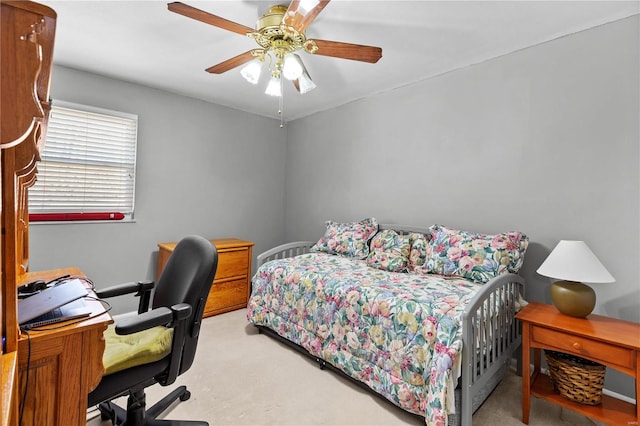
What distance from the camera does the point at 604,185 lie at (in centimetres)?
202

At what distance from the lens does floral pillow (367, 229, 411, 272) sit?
2586mm

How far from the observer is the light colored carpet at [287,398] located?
5.77 feet

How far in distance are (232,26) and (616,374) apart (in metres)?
3.13

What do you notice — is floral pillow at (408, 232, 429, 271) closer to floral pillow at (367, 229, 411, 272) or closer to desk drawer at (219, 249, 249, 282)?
floral pillow at (367, 229, 411, 272)

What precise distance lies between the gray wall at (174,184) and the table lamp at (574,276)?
3.24 m

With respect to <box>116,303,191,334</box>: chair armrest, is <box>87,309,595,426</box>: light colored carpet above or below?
below

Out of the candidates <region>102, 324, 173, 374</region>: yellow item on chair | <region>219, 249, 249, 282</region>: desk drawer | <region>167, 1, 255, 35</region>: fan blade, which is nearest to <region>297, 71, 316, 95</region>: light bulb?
<region>167, 1, 255, 35</region>: fan blade

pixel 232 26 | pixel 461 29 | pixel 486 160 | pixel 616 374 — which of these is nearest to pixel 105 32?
pixel 232 26

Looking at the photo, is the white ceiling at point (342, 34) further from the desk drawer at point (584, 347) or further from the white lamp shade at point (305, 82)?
the desk drawer at point (584, 347)

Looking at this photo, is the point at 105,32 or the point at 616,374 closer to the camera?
Answer: the point at 616,374

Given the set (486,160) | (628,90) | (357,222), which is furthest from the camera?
(357,222)

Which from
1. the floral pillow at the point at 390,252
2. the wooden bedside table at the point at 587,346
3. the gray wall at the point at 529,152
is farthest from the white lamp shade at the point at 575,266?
the floral pillow at the point at 390,252

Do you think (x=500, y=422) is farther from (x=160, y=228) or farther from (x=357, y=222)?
(x=160, y=228)

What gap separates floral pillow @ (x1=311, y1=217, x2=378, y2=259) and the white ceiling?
1444mm
